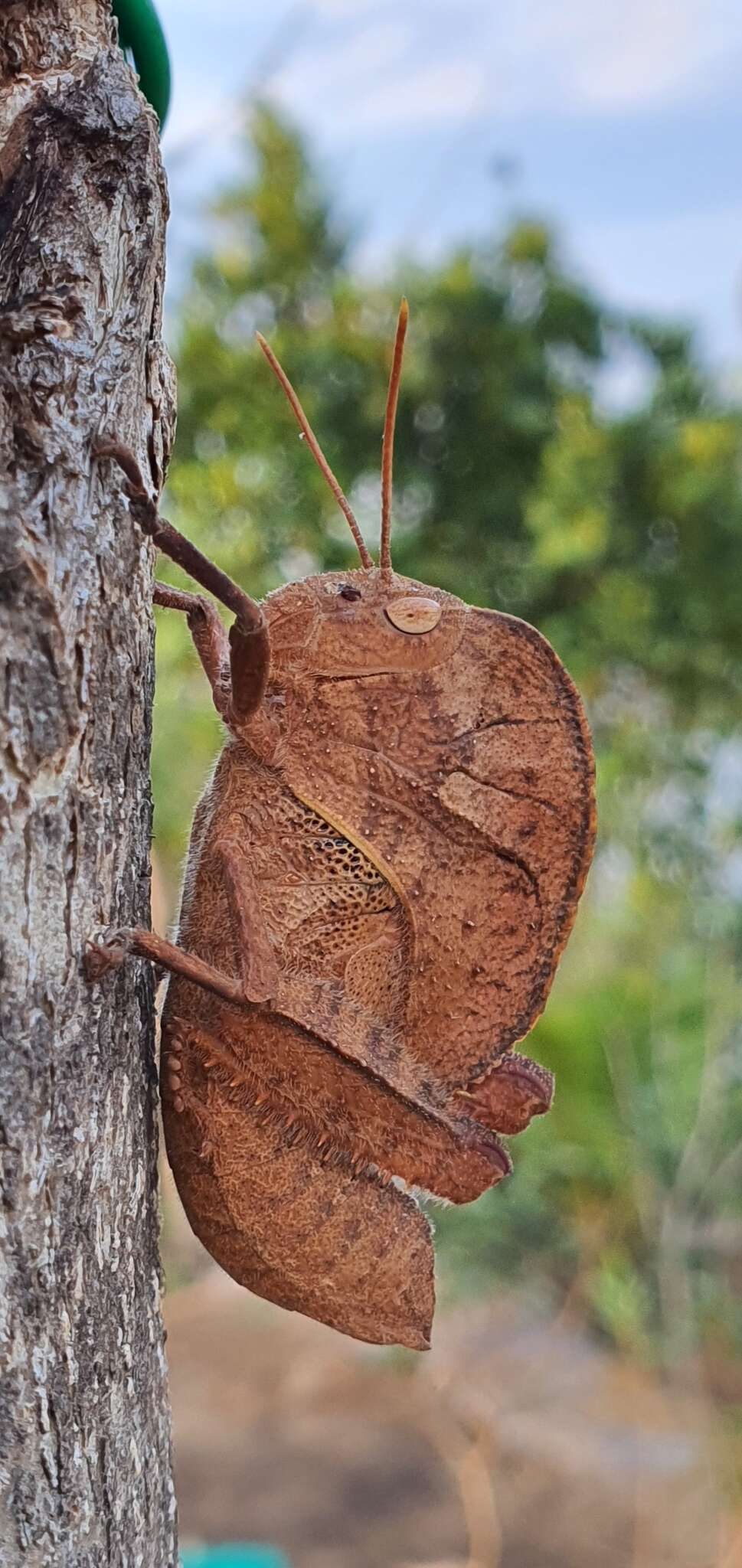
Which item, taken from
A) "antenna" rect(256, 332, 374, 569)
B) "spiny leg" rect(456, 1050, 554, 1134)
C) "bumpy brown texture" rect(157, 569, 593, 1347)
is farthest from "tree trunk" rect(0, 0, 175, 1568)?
"spiny leg" rect(456, 1050, 554, 1134)

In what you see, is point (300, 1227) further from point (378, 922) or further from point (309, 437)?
point (309, 437)

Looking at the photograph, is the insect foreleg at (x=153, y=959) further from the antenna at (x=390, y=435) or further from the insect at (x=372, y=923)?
the antenna at (x=390, y=435)

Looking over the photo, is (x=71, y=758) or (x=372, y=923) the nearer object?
(x=71, y=758)

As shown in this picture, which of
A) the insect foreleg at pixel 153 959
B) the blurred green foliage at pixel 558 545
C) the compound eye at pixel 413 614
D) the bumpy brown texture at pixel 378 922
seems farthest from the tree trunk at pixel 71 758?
the blurred green foliage at pixel 558 545

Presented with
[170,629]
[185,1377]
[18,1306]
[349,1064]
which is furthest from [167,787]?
[18,1306]

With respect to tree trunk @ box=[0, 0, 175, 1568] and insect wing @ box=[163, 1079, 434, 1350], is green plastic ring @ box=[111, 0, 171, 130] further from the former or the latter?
insect wing @ box=[163, 1079, 434, 1350]

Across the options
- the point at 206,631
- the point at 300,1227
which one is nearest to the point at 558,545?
the point at 206,631

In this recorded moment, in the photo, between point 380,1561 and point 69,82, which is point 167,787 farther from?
point 69,82
